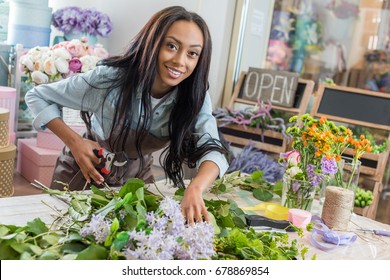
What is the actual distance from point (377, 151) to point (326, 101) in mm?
493

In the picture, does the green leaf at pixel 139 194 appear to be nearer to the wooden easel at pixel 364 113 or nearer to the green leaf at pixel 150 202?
the green leaf at pixel 150 202

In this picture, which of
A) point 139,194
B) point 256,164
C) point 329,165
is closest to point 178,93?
point 329,165

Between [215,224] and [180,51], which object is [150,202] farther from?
[180,51]

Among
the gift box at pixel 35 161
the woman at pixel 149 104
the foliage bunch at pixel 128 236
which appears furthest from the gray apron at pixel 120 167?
the gift box at pixel 35 161

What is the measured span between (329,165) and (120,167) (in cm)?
69

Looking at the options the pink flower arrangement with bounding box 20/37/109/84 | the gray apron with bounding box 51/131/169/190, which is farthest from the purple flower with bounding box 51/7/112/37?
the gray apron with bounding box 51/131/169/190

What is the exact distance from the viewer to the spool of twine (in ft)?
5.44

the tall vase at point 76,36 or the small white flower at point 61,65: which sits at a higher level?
the tall vase at point 76,36

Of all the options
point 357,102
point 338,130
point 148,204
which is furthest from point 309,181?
point 357,102

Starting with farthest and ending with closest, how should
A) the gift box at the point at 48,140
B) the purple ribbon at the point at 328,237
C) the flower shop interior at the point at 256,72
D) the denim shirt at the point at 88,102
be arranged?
the gift box at the point at 48,140
the flower shop interior at the point at 256,72
the denim shirt at the point at 88,102
the purple ribbon at the point at 328,237

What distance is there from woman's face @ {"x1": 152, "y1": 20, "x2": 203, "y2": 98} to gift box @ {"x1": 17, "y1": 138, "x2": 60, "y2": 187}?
179cm

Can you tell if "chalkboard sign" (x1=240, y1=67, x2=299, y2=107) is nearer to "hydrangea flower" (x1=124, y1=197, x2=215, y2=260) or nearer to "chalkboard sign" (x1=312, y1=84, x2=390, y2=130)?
"chalkboard sign" (x1=312, y1=84, x2=390, y2=130)

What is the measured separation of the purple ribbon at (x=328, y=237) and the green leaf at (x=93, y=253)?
653 millimetres

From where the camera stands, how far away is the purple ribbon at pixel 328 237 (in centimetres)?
150
